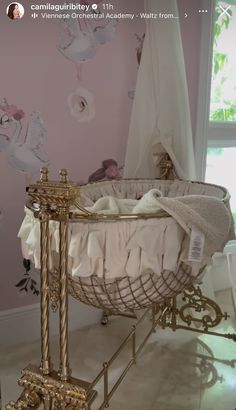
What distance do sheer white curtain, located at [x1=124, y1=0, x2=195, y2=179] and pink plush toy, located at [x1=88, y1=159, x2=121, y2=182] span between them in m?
0.10

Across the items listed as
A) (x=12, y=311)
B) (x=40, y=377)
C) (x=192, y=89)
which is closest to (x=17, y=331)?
(x=12, y=311)

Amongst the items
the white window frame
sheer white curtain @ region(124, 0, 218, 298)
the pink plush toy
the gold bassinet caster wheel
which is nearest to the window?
the white window frame

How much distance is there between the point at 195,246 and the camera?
1.05m

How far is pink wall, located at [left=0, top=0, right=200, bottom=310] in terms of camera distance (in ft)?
5.00

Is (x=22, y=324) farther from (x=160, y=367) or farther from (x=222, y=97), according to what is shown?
(x=222, y=97)

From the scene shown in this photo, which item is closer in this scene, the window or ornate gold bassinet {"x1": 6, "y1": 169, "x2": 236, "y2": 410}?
ornate gold bassinet {"x1": 6, "y1": 169, "x2": 236, "y2": 410}

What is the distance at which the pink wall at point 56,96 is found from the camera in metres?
1.52

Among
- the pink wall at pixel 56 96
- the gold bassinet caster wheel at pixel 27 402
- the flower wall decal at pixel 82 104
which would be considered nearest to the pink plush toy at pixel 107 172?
the pink wall at pixel 56 96

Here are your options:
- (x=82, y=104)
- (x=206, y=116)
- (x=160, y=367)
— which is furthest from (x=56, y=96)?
(x=160, y=367)

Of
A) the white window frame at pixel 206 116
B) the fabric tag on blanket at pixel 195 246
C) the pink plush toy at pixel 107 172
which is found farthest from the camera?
the white window frame at pixel 206 116

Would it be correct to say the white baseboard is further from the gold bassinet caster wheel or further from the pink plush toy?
the gold bassinet caster wheel

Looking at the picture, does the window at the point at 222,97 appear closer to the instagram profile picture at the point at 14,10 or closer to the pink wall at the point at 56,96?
the pink wall at the point at 56,96

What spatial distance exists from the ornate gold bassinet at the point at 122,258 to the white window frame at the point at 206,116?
960 mm

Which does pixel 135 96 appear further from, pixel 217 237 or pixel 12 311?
pixel 12 311
